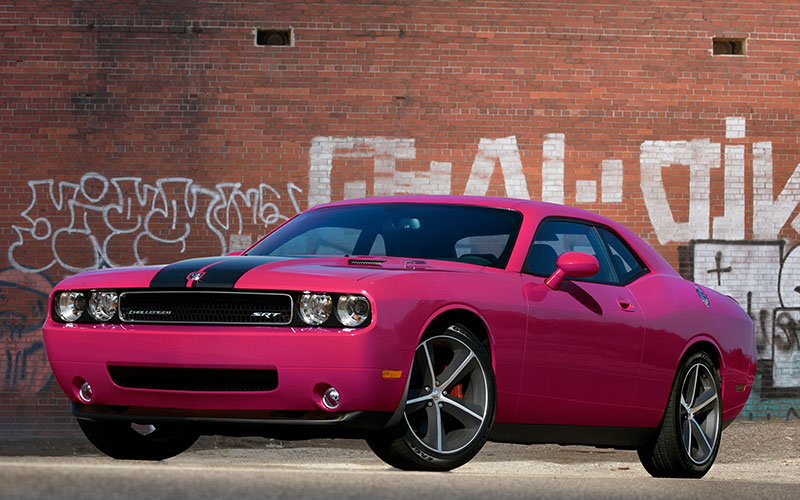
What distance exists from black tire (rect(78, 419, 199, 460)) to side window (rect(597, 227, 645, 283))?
280cm

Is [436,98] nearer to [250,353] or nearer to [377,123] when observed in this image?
[377,123]

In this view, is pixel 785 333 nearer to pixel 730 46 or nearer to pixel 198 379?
pixel 730 46

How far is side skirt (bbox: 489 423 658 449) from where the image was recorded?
6.45 metres

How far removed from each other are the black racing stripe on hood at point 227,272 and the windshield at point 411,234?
0.98 metres

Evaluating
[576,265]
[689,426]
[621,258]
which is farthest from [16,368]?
[576,265]

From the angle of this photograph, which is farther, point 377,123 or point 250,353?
point 377,123

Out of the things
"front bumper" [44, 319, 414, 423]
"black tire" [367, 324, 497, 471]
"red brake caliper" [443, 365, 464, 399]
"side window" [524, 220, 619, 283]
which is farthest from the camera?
"side window" [524, 220, 619, 283]

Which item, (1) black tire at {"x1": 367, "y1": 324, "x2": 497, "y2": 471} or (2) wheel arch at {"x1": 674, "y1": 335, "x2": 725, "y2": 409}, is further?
(2) wheel arch at {"x1": 674, "y1": 335, "x2": 725, "y2": 409}

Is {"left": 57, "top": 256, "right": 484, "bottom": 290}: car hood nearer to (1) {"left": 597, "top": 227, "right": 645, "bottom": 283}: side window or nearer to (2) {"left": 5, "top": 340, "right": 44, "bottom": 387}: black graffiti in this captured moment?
(1) {"left": 597, "top": 227, "right": 645, "bottom": 283}: side window

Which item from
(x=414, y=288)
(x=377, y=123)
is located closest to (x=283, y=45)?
(x=377, y=123)

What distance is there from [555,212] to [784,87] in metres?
10.6

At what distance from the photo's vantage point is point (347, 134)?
1614 cm

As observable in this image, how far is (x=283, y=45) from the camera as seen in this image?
53.4ft

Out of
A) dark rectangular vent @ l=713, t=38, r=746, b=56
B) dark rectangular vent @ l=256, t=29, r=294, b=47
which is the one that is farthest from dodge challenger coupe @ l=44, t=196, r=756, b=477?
dark rectangular vent @ l=713, t=38, r=746, b=56
